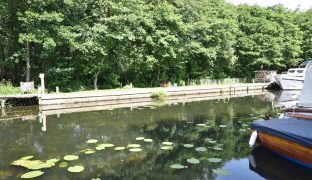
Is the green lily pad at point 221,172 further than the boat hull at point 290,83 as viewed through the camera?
No

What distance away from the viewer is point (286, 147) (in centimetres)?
798

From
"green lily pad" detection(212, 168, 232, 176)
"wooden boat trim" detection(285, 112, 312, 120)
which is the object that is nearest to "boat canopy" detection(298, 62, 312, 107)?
"wooden boat trim" detection(285, 112, 312, 120)

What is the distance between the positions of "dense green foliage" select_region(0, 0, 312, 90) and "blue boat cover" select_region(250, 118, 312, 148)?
51.3 feet

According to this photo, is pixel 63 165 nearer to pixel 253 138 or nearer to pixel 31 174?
pixel 31 174

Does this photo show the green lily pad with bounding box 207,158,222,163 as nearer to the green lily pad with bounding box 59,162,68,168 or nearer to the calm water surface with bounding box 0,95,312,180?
the calm water surface with bounding box 0,95,312,180

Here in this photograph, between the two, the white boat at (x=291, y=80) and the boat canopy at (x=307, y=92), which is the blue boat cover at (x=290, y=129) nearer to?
the boat canopy at (x=307, y=92)

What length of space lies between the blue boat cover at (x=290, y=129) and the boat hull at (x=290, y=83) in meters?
22.1

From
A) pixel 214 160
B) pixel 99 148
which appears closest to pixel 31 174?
pixel 99 148

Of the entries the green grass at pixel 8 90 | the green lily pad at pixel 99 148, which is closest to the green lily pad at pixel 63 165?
the green lily pad at pixel 99 148

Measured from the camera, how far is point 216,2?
1523 inches

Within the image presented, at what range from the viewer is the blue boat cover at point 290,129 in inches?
290

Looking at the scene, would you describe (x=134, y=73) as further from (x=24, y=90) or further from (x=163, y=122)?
(x=163, y=122)

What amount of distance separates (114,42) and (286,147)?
17.8 metres

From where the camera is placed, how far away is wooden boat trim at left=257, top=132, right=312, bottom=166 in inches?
291
